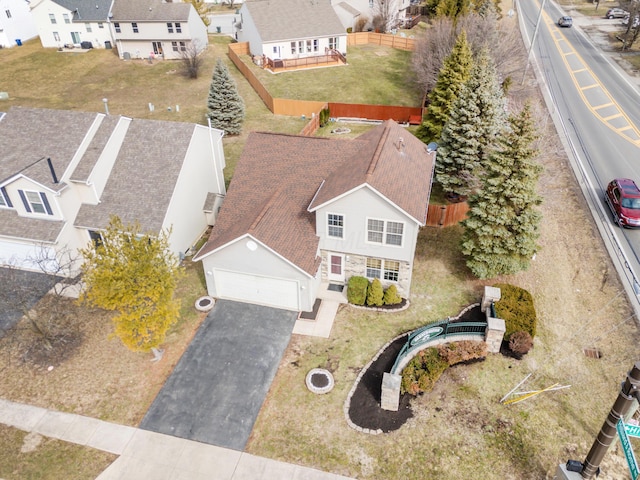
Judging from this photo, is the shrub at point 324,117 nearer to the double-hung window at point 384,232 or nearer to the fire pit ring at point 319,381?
the double-hung window at point 384,232

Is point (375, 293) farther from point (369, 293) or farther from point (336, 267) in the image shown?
point (336, 267)

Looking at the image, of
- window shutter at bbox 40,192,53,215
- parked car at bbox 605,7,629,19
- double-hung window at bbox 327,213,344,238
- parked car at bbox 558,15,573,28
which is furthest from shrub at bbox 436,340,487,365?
parked car at bbox 605,7,629,19

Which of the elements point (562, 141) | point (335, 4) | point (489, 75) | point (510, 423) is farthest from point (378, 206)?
point (335, 4)

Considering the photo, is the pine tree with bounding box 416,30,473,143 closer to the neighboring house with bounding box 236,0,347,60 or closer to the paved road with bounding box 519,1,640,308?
the paved road with bounding box 519,1,640,308

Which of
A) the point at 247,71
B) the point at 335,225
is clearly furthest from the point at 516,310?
the point at 247,71

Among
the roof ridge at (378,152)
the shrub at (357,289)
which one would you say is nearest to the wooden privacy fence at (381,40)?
the roof ridge at (378,152)

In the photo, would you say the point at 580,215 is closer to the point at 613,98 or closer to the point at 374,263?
the point at 374,263
